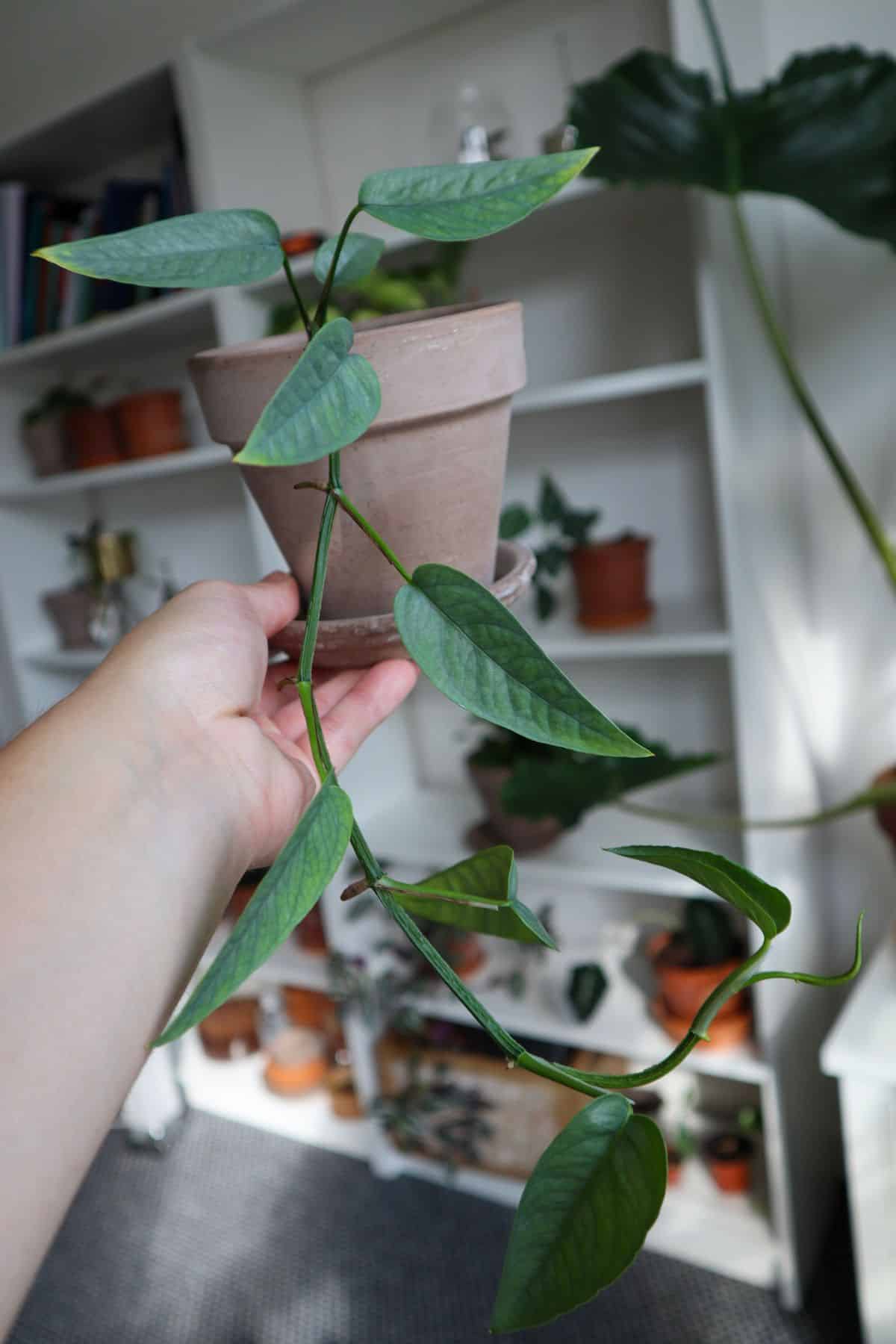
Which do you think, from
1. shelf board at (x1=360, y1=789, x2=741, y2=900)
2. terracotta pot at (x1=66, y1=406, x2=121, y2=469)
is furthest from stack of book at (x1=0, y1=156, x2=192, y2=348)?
shelf board at (x1=360, y1=789, x2=741, y2=900)

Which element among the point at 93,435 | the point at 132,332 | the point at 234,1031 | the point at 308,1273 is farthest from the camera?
the point at 234,1031

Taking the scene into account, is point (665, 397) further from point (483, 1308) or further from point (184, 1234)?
point (184, 1234)

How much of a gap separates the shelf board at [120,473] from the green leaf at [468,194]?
1.56 meters

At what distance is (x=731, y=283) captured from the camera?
159 cm

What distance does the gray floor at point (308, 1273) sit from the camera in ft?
6.04

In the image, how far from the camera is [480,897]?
0.99 feet

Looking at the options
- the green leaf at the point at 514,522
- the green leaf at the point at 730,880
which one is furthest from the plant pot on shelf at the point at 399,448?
the green leaf at the point at 514,522

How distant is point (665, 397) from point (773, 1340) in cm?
153

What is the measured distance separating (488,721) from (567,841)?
172 centimetres

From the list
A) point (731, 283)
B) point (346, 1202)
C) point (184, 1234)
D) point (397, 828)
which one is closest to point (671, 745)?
point (397, 828)

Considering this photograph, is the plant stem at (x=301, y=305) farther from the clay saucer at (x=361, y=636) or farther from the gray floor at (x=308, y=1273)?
the gray floor at (x=308, y=1273)

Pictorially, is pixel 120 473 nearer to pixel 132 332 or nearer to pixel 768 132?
pixel 132 332

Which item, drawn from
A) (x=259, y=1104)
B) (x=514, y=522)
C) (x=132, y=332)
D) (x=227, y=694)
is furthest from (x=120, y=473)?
(x=227, y=694)

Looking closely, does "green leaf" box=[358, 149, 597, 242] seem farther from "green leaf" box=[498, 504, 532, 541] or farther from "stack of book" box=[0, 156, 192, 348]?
"stack of book" box=[0, 156, 192, 348]
